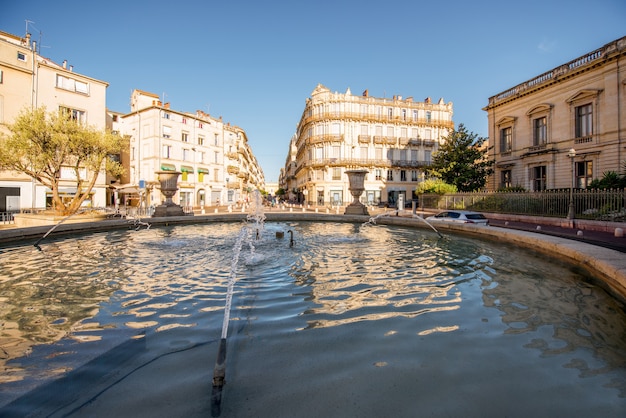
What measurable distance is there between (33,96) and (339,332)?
121ft

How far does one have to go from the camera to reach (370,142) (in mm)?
48500

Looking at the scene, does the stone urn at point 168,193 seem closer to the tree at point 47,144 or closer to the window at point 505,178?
the tree at point 47,144

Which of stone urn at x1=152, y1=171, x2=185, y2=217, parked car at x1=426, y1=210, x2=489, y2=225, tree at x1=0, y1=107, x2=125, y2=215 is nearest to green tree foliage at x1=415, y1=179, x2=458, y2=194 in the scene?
parked car at x1=426, y1=210, x2=489, y2=225

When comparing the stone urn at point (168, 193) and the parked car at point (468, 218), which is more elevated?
the stone urn at point (168, 193)

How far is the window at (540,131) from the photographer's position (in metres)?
28.7

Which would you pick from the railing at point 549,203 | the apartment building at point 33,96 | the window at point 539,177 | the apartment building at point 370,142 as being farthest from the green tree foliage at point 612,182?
the apartment building at point 33,96

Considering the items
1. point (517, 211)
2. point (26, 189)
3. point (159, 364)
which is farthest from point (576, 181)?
point (26, 189)

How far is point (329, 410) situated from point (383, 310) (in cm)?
239

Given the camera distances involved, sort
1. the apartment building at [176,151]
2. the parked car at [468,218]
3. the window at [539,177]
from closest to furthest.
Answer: the parked car at [468,218]
the window at [539,177]
the apartment building at [176,151]

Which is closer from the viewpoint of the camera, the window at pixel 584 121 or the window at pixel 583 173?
the window at pixel 583 173

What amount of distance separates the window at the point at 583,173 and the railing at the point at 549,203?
6834 mm

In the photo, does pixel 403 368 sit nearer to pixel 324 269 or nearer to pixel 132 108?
pixel 324 269

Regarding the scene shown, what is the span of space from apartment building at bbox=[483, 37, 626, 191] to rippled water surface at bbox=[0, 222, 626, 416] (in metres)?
21.5

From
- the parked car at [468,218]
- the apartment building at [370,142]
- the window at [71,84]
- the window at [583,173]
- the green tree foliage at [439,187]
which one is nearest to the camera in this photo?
the parked car at [468,218]
